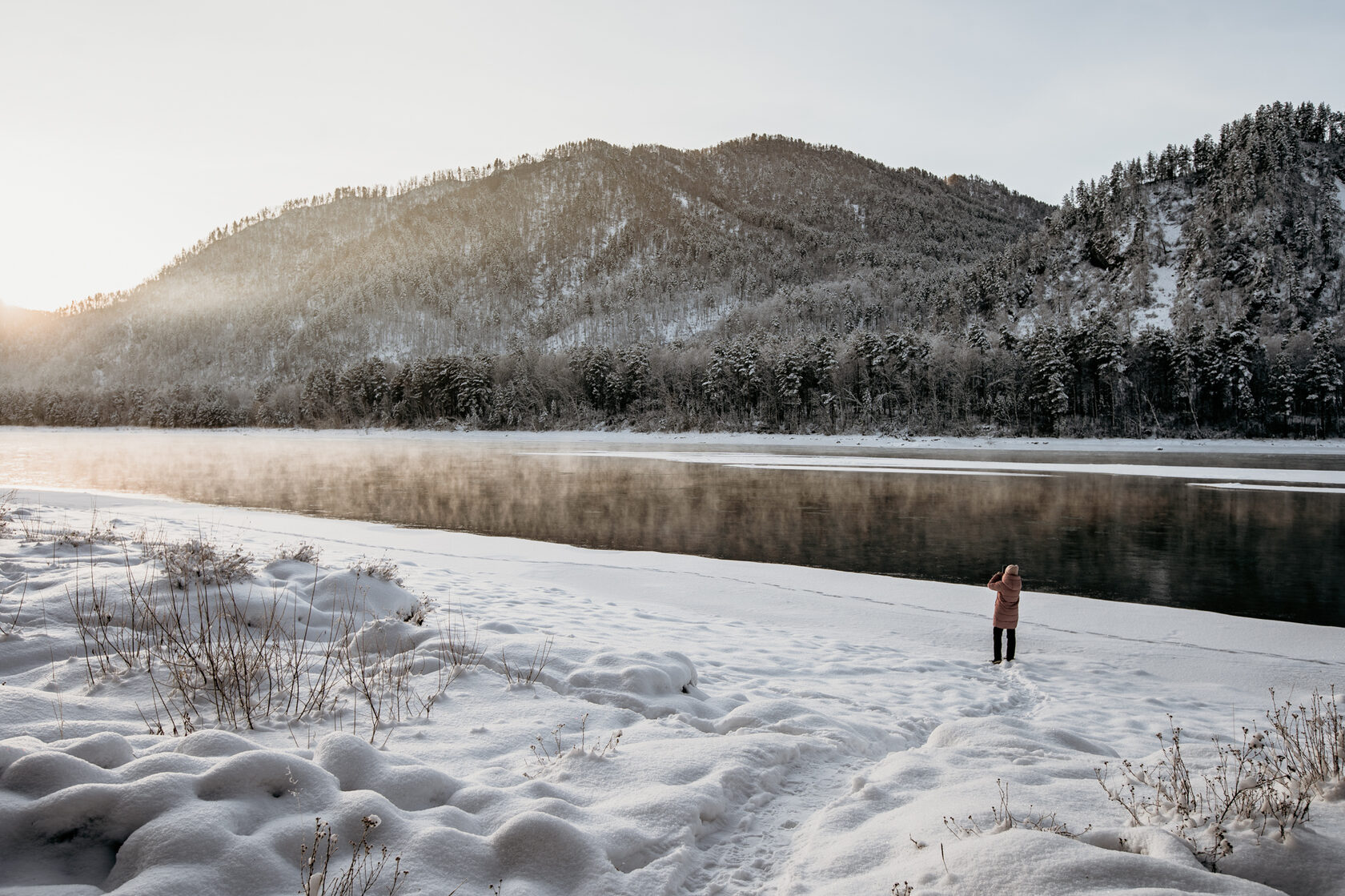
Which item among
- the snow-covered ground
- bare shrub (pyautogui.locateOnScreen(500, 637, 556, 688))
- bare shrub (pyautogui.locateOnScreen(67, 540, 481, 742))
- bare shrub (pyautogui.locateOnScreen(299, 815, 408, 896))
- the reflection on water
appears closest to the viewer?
bare shrub (pyautogui.locateOnScreen(299, 815, 408, 896))

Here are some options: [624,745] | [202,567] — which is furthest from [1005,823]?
[202,567]

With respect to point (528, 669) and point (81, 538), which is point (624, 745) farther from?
point (81, 538)

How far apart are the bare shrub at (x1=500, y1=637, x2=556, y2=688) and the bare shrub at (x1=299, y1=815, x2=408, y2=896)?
2.57m

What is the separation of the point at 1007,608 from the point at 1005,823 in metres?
5.22

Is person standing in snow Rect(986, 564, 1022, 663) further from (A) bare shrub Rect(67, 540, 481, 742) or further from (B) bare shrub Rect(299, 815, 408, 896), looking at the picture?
(B) bare shrub Rect(299, 815, 408, 896)

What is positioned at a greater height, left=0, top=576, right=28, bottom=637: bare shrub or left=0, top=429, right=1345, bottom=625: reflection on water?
left=0, top=576, right=28, bottom=637: bare shrub

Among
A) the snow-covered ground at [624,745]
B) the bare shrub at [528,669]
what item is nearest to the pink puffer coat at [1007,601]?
the snow-covered ground at [624,745]

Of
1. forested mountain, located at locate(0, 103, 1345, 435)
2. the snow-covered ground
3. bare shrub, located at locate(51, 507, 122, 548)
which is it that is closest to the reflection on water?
the snow-covered ground

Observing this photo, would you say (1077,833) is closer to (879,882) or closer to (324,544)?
(879,882)

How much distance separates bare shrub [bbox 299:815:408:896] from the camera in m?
2.63

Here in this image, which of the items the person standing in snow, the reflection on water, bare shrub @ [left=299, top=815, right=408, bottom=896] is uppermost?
bare shrub @ [left=299, top=815, right=408, bottom=896]

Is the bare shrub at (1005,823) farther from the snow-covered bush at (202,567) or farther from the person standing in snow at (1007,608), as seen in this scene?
the snow-covered bush at (202,567)

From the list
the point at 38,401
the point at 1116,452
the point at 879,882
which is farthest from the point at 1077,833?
the point at 38,401

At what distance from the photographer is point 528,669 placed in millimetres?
6000
